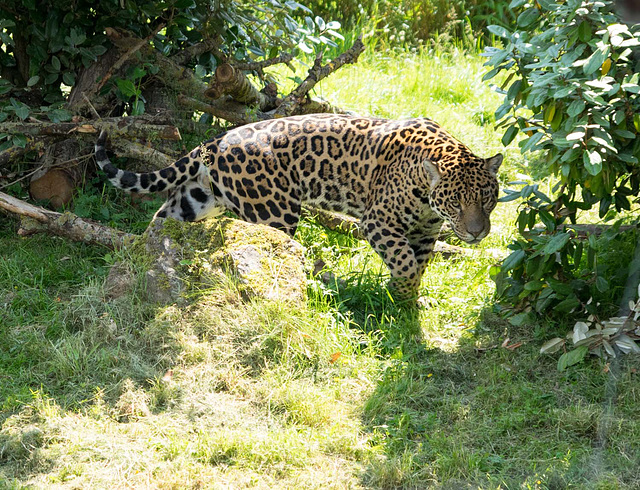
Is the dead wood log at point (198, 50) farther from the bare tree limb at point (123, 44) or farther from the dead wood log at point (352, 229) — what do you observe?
the dead wood log at point (352, 229)

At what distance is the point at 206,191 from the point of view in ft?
22.7

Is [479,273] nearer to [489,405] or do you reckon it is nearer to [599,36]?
[489,405]

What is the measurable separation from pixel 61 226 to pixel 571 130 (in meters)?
4.36

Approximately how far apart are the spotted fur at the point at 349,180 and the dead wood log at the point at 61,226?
19.0 inches

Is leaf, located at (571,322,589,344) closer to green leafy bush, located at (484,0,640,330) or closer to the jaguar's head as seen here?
green leafy bush, located at (484,0,640,330)

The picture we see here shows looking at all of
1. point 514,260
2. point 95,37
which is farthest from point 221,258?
point 95,37

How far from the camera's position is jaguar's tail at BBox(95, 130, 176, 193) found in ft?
21.2

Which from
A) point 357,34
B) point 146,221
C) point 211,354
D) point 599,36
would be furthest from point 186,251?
point 357,34

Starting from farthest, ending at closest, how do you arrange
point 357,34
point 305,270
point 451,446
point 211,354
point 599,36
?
point 357,34 → point 305,270 → point 211,354 → point 599,36 → point 451,446

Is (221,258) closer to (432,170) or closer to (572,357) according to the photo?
(432,170)

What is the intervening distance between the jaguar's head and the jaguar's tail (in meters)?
2.29

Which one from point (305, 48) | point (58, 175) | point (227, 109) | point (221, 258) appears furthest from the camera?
point (227, 109)

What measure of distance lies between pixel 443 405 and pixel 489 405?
0.31 metres

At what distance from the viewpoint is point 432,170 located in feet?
20.7
